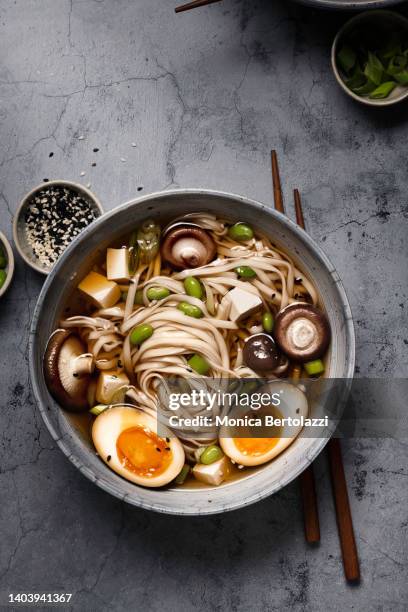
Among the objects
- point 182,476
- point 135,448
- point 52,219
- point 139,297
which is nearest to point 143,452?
point 135,448

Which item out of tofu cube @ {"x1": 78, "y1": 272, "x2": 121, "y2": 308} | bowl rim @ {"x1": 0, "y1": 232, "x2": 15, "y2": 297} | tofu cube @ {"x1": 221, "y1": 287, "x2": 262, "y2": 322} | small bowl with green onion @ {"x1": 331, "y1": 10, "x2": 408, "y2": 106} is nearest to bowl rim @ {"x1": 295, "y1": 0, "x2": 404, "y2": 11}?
small bowl with green onion @ {"x1": 331, "y1": 10, "x2": 408, "y2": 106}

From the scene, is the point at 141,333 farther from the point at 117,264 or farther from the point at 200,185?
the point at 200,185

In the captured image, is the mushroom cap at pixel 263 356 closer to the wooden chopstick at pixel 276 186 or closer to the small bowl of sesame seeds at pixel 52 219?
the wooden chopstick at pixel 276 186

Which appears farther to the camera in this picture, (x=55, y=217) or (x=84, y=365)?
(x=55, y=217)

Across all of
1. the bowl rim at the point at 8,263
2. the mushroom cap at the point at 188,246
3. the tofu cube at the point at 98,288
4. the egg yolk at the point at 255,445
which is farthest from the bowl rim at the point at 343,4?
the egg yolk at the point at 255,445

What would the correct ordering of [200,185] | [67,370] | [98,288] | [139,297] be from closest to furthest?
[67,370]
[98,288]
[139,297]
[200,185]

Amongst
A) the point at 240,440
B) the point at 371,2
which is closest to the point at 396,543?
the point at 240,440

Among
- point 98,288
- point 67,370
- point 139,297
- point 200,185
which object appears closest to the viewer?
point 67,370
